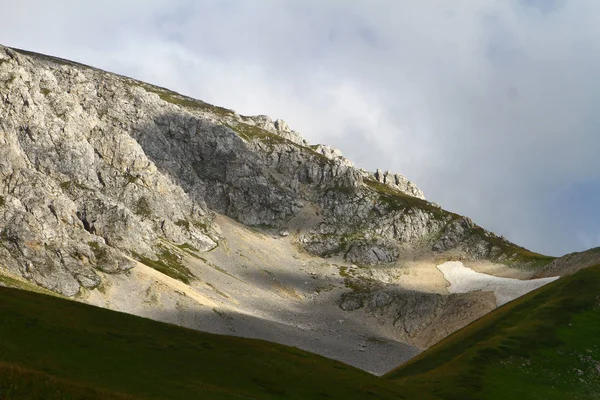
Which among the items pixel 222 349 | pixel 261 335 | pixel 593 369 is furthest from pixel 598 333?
pixel 261 335

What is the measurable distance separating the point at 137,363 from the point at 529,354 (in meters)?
58.3

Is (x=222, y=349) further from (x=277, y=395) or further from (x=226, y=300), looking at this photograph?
(x=226, y=300)

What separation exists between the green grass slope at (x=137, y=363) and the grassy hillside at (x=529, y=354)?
53.4 feet

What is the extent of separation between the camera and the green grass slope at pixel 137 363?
120ft

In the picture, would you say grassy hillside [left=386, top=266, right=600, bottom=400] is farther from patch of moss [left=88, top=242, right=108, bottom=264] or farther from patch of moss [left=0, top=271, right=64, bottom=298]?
patch of moss [left=88, top=242, right=108, bottom=264]

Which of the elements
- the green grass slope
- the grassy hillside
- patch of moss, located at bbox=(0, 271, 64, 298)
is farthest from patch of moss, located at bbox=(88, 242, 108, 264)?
the green grass slope

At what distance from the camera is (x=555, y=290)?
4296 inches

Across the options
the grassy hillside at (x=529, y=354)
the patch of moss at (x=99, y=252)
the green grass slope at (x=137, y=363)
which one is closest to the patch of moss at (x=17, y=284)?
the patch of moss at (x=99, y=252)

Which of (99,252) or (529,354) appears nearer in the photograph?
(529,354)

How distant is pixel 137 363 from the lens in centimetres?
4578

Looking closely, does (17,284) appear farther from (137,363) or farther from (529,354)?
(529,354)

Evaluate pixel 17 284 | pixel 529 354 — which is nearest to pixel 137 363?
pixel 529 354

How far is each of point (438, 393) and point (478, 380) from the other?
26.7 feet

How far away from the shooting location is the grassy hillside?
231ft
